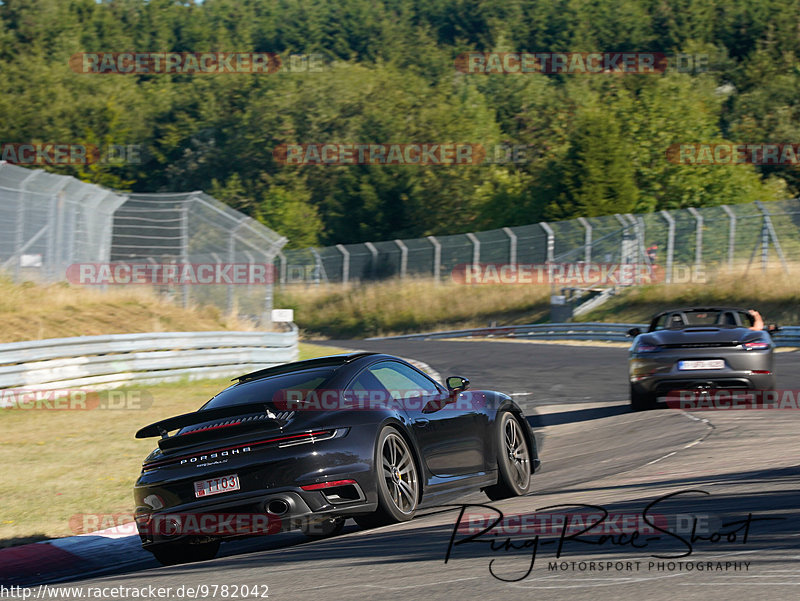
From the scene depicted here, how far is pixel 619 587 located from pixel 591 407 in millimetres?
11045

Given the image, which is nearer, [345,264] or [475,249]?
[475,249]

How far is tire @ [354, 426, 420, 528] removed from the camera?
23.1 ft

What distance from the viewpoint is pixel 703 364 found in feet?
43.8

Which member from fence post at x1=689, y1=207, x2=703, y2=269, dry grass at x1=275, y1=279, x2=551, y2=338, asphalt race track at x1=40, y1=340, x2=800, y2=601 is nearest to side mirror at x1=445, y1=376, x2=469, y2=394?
asphalt race track at x1=40, y1=340, x2=800, y2=601

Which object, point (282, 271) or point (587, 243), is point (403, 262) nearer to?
point (282, 271)

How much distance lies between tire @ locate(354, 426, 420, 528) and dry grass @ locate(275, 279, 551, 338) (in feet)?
113

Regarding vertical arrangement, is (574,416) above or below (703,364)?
below

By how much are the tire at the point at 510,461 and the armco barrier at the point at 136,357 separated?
8.77 m

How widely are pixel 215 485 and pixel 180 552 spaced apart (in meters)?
0.62

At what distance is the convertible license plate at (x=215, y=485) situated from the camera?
6.84 metres

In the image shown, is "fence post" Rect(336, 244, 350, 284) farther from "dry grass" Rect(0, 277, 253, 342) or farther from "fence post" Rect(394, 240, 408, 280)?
"dry grass" Rect(0, 277, 253, 342)

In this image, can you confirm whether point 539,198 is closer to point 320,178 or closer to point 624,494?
point 320,178

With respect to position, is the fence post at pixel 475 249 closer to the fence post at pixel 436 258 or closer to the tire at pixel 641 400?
the fence post at pixel 436 258

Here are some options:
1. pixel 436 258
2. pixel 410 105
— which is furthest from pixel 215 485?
pixel 410 105
